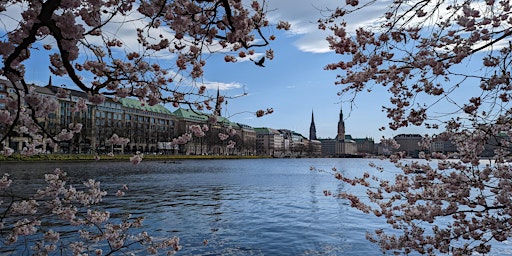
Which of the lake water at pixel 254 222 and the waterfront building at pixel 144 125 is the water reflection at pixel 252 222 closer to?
the lake water at pixel 254 222

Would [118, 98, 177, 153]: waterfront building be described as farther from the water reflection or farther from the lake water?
A: the lake water

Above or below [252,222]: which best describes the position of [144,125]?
above

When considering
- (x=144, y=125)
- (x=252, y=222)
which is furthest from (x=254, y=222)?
(x=144, y=125)

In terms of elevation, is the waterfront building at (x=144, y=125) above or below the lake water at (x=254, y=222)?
above

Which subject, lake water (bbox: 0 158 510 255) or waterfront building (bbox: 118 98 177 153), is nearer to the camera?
lake water (bbox: 0 158 510 255)

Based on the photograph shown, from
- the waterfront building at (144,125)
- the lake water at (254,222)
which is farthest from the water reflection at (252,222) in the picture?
the waterfront building at (144,125)

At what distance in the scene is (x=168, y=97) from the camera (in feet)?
A: 21.0

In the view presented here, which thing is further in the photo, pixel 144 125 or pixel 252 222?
pixel 144 125

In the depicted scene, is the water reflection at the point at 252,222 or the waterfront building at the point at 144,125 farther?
the waterfront building at the point at 144,125

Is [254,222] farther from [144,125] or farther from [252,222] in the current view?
[144,125]

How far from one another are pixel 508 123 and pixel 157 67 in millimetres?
6529

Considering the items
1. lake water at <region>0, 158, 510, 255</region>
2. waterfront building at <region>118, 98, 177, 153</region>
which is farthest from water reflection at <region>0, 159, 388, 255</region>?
waterfront building at <region>118, 98, 177, 153</region>

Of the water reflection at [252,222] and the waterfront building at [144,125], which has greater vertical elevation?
the waterfront building at [144,125]

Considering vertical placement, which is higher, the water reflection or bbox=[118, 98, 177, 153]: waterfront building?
bbox=[118, 98, 177, 153]: waterfront building
